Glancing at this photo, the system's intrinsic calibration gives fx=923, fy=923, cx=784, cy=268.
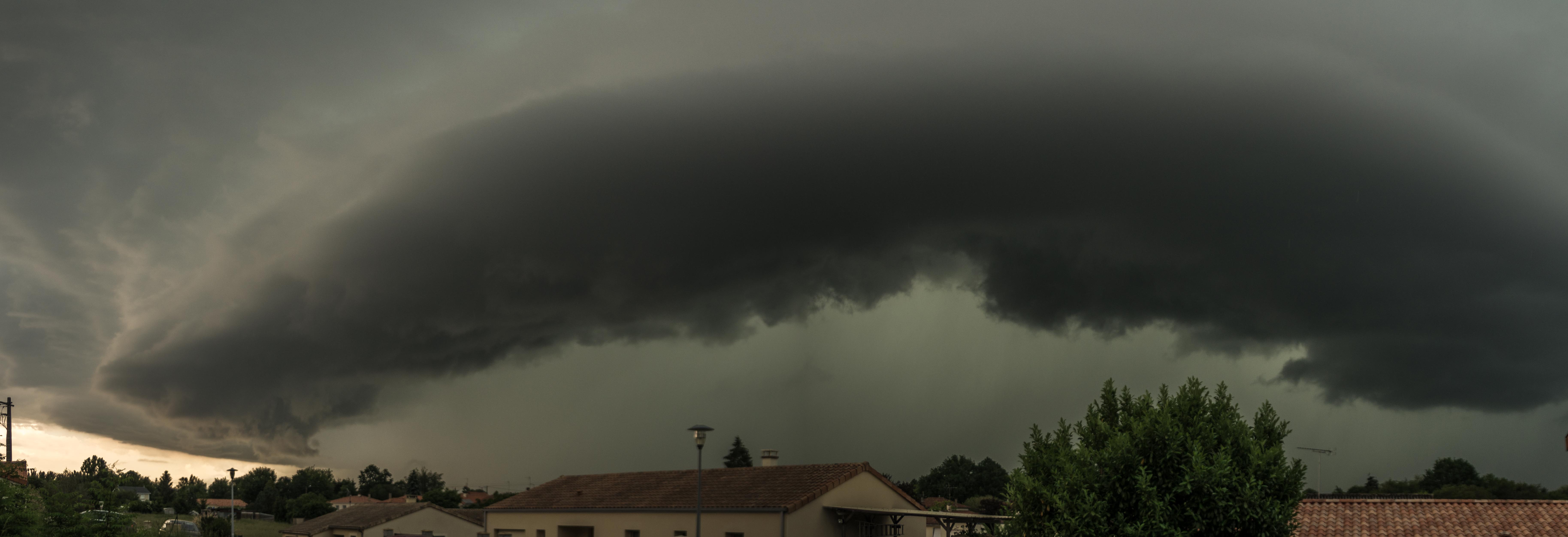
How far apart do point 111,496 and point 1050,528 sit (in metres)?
21.2

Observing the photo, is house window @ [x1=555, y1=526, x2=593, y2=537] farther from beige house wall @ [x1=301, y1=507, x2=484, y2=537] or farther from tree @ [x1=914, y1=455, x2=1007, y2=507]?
tree @ [x1=914, y1=455, x2=1007, y2=507]

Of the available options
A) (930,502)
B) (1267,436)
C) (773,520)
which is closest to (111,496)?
(773,520)

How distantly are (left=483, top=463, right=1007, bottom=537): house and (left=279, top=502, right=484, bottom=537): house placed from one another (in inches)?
590

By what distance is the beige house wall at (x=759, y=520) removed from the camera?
34.6m

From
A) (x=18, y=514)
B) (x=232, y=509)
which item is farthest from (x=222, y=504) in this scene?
(x=18, y=514)

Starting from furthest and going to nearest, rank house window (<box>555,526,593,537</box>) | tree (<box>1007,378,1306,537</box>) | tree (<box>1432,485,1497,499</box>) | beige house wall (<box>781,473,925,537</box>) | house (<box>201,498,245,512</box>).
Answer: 1. house (<box>201,498,245,512</box>)
2. tree (<box>1432,485,1497,499</box>)
3. house window (<box>555,526,593,537</box>)
4. beige house wall (<box>781,473,925,537</box>)
5. tree (<box>1007,378,1306,537</box>)

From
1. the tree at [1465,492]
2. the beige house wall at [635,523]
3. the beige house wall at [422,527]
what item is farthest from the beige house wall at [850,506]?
the tree at [1465,492]

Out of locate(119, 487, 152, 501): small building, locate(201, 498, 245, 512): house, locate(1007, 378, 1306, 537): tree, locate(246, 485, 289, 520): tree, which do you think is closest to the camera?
locate(1007, 378, 1306, 537): tree

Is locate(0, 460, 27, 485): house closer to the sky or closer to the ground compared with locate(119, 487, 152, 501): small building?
closer to the sky

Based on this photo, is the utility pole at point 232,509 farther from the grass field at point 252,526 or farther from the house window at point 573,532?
the house window at point 573,532

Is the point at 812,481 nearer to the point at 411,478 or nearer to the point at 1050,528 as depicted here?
the point at 1050,528

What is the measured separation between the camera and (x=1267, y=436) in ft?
64.4

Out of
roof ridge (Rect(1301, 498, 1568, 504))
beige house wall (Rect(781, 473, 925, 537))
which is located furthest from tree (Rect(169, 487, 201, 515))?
roof ridge (Rect(1301, 498, 1568, 504))

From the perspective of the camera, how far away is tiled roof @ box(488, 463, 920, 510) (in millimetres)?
35906
